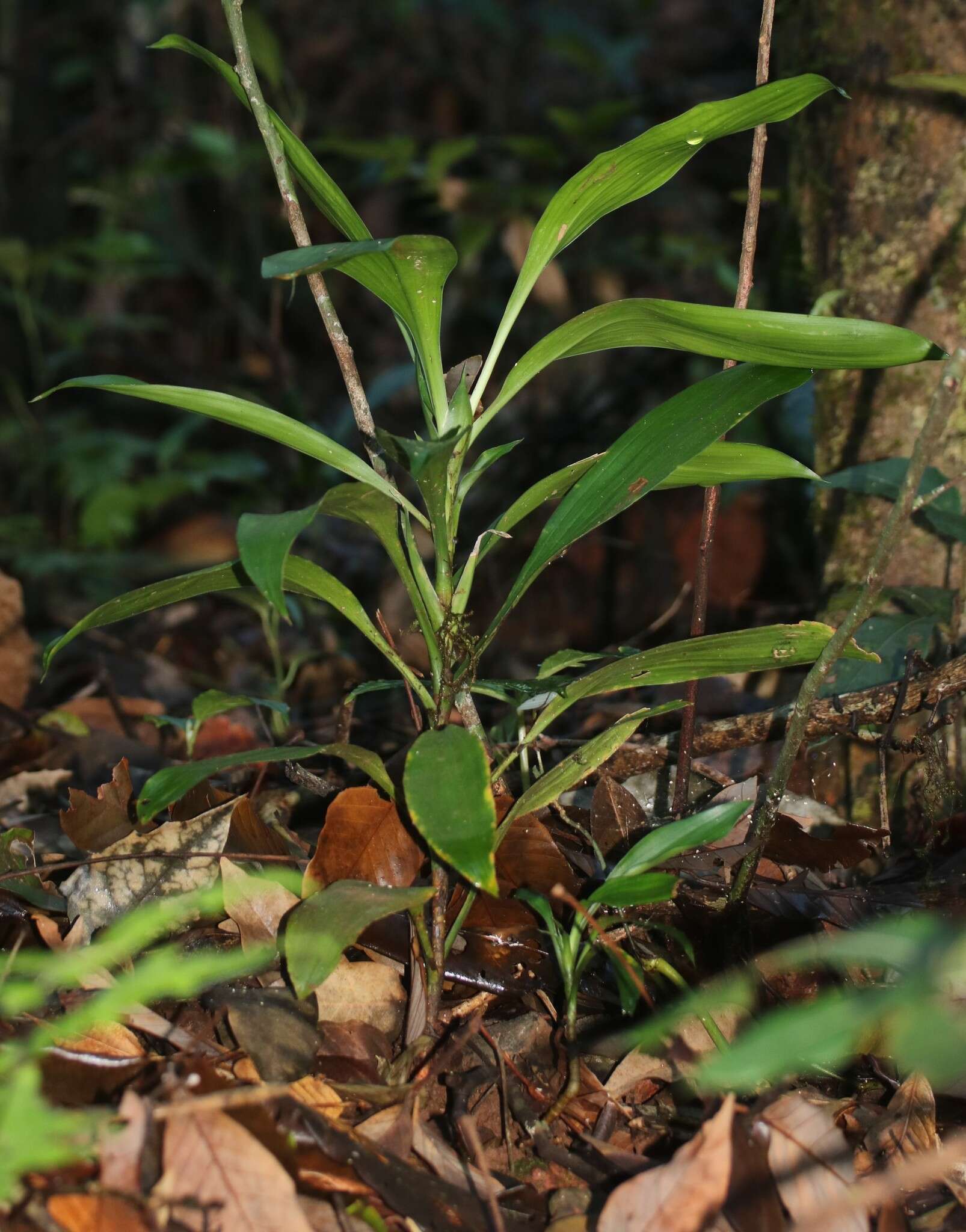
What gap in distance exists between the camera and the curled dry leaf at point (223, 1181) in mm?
860

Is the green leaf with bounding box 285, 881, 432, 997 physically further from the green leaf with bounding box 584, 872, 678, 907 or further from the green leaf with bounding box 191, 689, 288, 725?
the green leaf with bounding box 191, 689, 288, 725

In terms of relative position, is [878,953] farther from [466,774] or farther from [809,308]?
[809,308]

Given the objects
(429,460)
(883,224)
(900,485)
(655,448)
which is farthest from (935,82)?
(429,460)

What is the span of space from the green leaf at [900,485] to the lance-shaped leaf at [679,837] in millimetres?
733

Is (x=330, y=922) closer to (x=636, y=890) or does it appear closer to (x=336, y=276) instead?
(x=636, y=890)

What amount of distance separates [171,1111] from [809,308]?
1705 millimetres

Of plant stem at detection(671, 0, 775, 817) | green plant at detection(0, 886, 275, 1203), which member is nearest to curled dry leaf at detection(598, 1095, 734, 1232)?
green plant at detection(0, 886, 275, 1203)

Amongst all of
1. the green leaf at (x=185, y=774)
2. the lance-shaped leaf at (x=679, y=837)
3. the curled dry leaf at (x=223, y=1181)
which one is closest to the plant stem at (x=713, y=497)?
the lance-shaped leaf at (x=679, y=837)

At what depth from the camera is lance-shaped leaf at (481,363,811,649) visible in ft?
3.74

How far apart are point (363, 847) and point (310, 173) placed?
76cm

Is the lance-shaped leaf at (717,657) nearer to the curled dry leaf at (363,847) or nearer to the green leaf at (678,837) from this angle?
the green leaf at (678,837)

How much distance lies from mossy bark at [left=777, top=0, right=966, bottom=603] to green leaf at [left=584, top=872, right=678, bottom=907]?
3.26ft

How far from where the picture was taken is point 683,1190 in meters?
0.91

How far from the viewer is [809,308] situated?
197 cm
